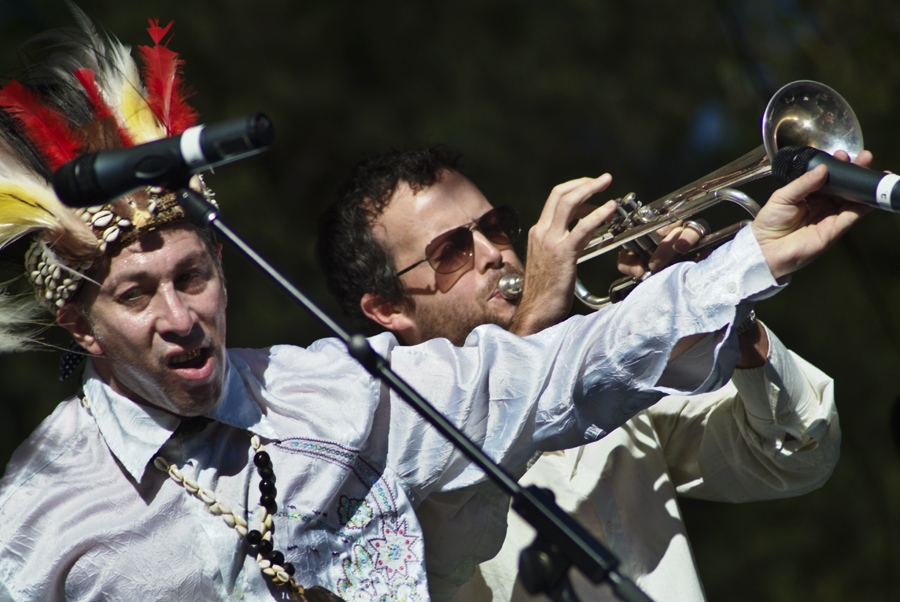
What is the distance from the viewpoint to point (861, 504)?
6.42 m

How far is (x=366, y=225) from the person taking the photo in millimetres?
3441

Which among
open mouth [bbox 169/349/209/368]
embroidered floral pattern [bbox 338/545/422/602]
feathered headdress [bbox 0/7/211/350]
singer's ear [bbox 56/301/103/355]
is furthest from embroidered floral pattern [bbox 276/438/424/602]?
feathered headdress [bbox 0/7/211/350]

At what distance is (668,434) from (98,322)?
1832mm

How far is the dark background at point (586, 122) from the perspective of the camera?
4.75 metres

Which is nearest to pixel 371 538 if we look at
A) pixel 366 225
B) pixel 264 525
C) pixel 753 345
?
pixel 264 525

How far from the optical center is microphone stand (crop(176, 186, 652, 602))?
144 cm

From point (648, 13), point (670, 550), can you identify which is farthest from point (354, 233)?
point (648, 13)

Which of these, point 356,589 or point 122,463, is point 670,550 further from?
point 122,463

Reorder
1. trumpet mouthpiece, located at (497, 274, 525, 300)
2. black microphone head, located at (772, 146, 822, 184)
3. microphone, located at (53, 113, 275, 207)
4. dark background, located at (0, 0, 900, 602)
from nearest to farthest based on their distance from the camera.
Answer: microphone, located at (53, 113, 275, 207)
black microphone head, located at (772, 146, 822, 184)
trumpet mouthpiece, located at (497, 274, 525, 300)
dark background, located at (0, 0, 900, 602)

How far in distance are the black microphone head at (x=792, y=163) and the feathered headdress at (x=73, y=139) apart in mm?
1375

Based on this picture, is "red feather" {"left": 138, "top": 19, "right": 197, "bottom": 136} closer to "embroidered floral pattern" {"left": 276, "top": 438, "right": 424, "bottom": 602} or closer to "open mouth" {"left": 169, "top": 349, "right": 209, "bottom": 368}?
"open mouth" {"left": 169, "top": 349, "right": 209, "bottom": 368}

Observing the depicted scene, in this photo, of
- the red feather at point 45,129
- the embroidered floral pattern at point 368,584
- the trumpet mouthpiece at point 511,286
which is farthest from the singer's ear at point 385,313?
the red feather at point 45,129

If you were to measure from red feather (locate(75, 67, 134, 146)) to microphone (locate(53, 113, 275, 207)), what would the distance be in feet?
1.86

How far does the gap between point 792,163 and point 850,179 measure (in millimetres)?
188
